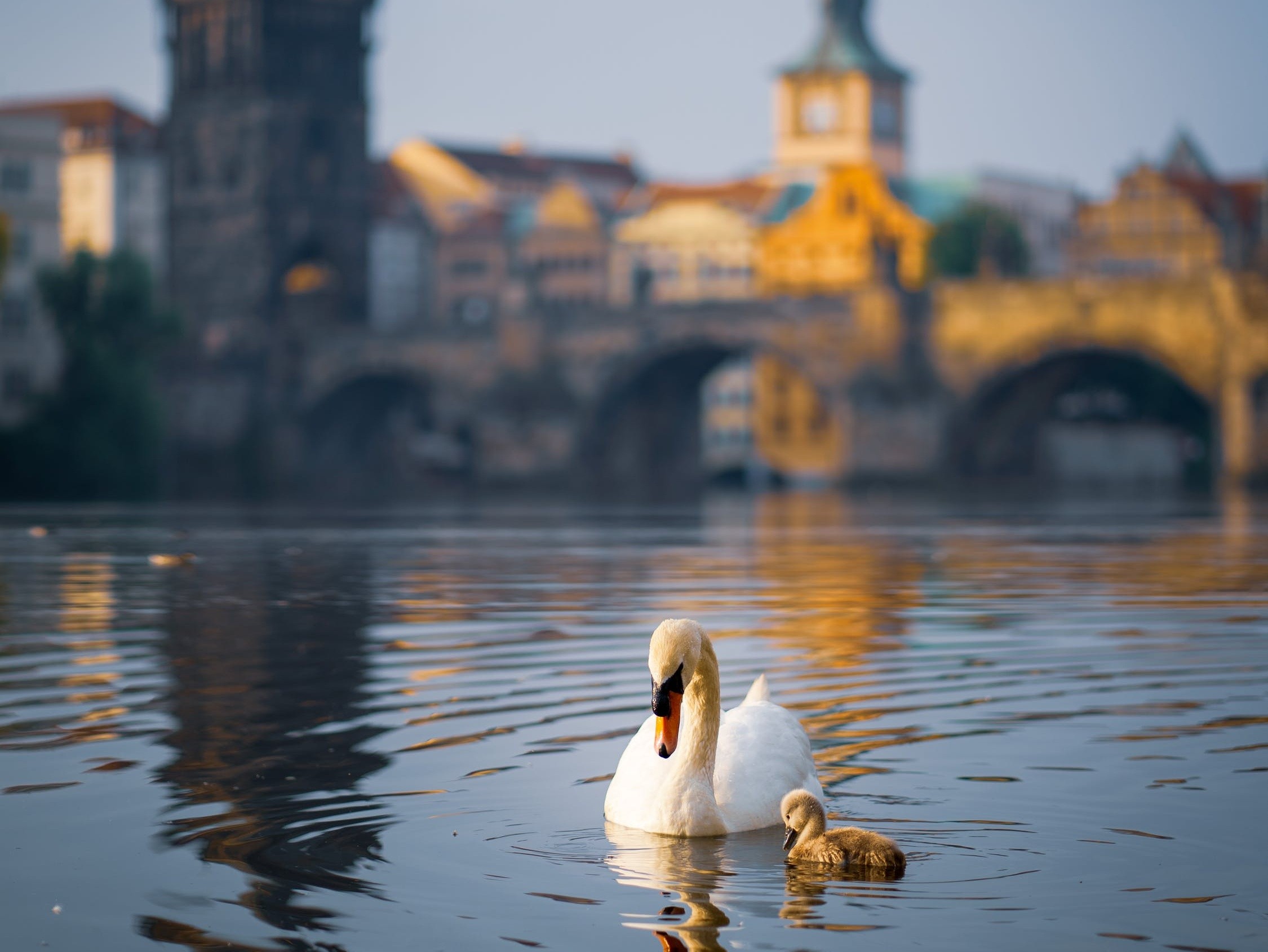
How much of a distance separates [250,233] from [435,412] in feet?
27.4

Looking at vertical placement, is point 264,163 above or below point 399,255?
below

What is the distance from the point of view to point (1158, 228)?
329ft

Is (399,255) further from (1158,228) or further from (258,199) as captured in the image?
(258,199)

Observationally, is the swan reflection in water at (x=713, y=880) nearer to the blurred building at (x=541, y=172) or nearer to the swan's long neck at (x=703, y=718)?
the swan's long neck at (x=703, y=718)

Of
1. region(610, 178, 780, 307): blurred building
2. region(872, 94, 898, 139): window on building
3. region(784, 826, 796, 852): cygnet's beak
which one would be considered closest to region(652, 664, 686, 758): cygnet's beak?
region(784, 826, 796, 852): cygnet's beak

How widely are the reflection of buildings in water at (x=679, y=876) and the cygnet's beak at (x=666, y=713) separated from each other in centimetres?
32

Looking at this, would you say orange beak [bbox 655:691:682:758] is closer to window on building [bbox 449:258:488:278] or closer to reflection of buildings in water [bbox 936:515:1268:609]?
reflection of buildings in water [bbox 936:515:1268:609]

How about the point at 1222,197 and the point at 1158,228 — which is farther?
the point at 1222,197

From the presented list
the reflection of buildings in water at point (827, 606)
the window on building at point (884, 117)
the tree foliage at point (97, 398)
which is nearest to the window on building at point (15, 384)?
the tree foliage at point (97, 398)

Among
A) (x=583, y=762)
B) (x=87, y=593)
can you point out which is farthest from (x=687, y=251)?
(x=583, y=762)

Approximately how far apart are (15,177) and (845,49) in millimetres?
72609

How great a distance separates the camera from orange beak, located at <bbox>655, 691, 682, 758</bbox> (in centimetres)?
→ 723

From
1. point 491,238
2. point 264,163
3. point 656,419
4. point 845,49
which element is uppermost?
point 845,49

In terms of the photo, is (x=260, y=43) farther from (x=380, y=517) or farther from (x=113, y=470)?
(x=380, y=517)
